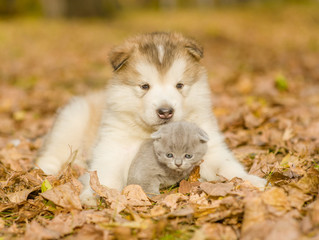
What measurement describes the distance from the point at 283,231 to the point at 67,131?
10.9 ft

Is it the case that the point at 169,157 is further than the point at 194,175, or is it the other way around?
the point at 194,175

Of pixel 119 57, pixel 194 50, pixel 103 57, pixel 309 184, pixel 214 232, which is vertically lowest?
pixel 214 232

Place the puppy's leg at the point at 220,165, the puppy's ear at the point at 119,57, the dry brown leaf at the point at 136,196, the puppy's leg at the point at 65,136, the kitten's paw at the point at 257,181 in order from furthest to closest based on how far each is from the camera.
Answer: the puppy's leg at the point at 65,136 < the puppy's ear at the point at 119,57 < the puppy's leg at the point at 220,165 < the kitten's paw at the point at 257,181 < the dry brown leaf at the point at 136,196

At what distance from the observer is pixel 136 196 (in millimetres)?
3117

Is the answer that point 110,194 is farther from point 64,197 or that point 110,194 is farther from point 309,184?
point 309,184

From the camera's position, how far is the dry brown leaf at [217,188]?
9.55 feet

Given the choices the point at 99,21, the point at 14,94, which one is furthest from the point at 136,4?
the point at 14,94

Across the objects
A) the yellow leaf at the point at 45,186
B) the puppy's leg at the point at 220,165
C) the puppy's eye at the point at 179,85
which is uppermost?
the puppy's eye at the point at 179,85

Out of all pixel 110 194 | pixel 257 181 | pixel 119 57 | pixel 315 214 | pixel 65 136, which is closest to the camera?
pixel 315 214

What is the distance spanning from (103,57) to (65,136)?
25.8 ft

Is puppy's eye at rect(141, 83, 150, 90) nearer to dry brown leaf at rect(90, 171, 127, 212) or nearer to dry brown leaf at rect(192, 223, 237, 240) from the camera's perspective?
dry brown leaf at rect(90, 171, 127, 212)

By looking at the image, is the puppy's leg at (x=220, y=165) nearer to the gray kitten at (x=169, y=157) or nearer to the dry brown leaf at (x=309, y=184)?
the gray kitten at (x=169, y=157)

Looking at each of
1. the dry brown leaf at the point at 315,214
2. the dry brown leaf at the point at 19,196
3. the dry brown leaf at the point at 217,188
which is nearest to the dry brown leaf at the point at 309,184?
the dry brown leaf at the point at 315,214

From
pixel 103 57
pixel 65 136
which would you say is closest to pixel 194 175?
pixel 65 136
